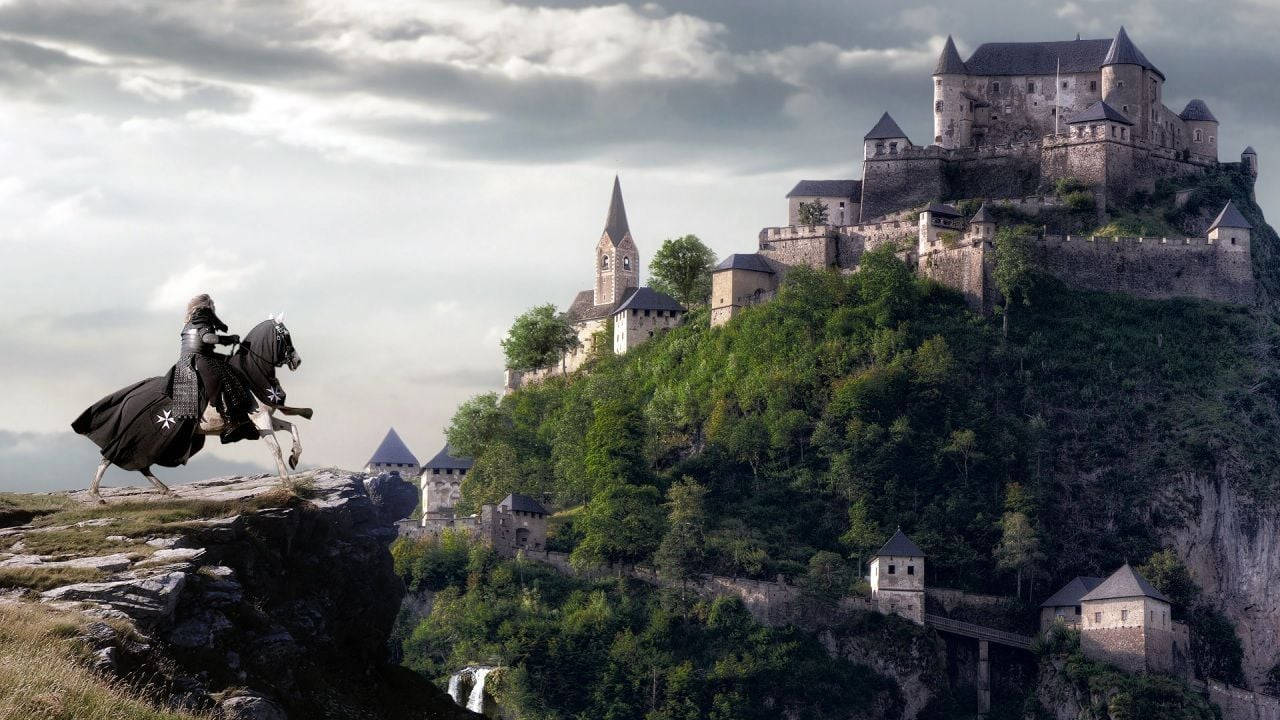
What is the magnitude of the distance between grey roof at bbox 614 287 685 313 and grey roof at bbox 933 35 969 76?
1937 centimetres

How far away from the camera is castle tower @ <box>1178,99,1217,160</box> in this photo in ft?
391

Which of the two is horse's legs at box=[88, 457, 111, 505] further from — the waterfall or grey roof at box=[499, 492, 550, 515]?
grey roof at box=[499, 492, 550, 515]

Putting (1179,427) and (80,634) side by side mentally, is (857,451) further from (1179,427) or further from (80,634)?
(80,634)

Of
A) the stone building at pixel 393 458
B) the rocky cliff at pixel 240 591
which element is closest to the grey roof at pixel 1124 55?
the stone building at pixel 393 458

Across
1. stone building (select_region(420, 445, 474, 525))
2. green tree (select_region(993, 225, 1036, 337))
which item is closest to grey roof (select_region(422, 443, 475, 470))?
stone building (select_region(420, 445, 474, 525))

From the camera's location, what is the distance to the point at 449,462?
120m

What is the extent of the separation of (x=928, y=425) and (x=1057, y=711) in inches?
638

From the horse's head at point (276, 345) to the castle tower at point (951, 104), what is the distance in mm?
88922

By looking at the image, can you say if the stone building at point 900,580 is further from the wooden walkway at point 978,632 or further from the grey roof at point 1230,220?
the grey roof at point 1230,220

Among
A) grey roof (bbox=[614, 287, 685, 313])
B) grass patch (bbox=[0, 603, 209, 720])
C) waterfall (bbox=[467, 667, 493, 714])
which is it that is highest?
grey roof (bbox=[614, 287, 685, 313])

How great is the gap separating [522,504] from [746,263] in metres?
19.3

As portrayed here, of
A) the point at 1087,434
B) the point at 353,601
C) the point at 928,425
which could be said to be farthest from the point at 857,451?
the point at 353,601

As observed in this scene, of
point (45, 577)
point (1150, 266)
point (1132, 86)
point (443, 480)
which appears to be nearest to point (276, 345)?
point (45, 577)

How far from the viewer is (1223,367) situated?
104 meters
